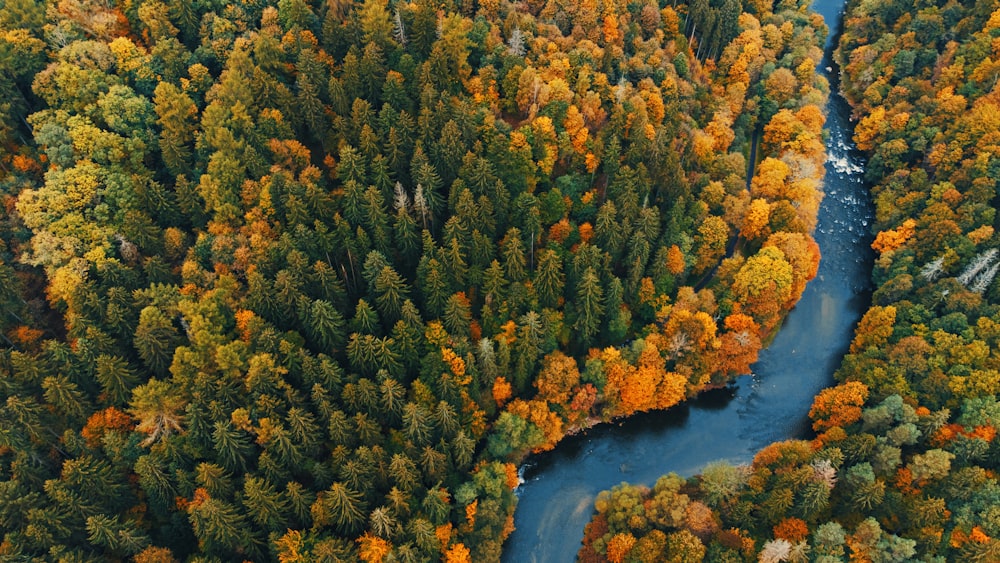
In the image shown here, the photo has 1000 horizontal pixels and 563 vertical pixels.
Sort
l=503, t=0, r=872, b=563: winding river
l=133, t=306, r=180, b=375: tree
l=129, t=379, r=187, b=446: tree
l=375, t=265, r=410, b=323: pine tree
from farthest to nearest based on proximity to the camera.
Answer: l=503, t=0, r=872, b=563: winding river, l=375, t=265, r=410, b=323: pine tree, l=133, t=306, r=180, b=375: tree, l=129, t=379, r=187, b=446: tree

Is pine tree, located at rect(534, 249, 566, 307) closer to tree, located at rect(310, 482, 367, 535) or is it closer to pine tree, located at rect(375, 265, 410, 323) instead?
pine tree, located at rect(375, 265, 410, 323)

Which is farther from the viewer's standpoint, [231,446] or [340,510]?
[340,510]

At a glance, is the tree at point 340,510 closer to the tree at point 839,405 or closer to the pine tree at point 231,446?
the pine tree at point 231,446

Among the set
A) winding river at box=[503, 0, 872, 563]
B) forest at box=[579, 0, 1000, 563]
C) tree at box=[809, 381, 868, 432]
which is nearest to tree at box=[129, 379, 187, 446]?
winding river at box=[503, 0, 872, 563]

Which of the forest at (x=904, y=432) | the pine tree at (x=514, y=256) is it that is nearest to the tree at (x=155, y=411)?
the pine tree at (x=514, y=256)

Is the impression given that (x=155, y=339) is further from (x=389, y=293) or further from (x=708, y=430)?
(x=708, y=430)

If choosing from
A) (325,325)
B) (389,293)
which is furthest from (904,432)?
(325,325)
